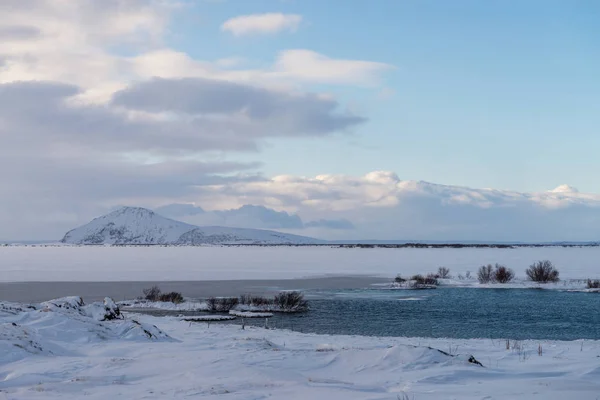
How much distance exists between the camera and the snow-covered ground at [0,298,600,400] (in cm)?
1042

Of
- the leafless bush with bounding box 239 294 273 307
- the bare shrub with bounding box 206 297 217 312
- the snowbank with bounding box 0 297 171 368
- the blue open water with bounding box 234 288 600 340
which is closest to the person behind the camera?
the snowbank with bounding box 0 297 171 368

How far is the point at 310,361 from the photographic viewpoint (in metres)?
13.7

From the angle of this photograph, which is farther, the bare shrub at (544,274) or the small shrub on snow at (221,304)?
the bare shrub at (544,274)

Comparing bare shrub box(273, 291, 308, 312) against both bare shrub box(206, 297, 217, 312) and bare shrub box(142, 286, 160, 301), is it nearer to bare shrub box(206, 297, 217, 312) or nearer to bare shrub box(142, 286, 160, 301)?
bare shrub box(206, 297, 217, 312)

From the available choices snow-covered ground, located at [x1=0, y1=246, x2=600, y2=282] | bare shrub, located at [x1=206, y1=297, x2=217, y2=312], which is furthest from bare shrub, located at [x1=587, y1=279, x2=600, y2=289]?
bare shrub, located at [x1=206, y1=297, x2=217, y2=312]

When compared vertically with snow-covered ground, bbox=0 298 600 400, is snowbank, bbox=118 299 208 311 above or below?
below

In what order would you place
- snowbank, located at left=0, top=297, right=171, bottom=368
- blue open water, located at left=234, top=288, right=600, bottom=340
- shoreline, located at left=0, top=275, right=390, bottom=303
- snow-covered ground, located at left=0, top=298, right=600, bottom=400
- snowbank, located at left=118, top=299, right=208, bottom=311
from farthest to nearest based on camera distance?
shoreline, located at left=0, top=275, right=390, bottom=303, snowbank, located at left=118, top=299, right=208, bottom=311, blue open water, located at left=234, top=288, right=600, bottom=340, snowbank, located at left=0, top=297, right=171, bottom=368, snow-covered ground, located at left=0, top=298, right=600, bottom=400

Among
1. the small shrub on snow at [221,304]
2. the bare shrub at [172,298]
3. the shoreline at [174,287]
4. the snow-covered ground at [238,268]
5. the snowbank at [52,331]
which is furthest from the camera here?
the snow-covered ground at [238,268]

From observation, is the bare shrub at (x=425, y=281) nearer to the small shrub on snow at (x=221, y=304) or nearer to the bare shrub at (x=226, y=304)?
the bare shrub at (x=226, y=304)

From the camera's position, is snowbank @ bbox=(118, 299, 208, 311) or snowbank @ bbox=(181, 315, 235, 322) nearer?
snowbank @ bbox=(181, 315, 235, 322)

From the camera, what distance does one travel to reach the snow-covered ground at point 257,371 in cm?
1042

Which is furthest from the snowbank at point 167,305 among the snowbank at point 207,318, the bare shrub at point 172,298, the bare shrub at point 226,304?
the snowbank at point 207,318

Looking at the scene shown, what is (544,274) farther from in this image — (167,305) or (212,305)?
(167,305)

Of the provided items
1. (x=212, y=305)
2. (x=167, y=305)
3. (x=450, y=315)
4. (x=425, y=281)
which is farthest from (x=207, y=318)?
(x=425, y=281)
